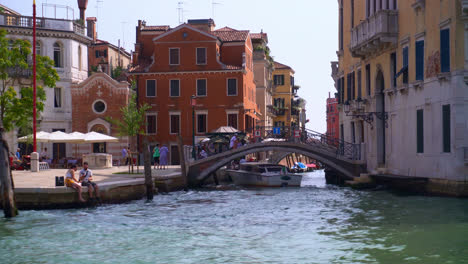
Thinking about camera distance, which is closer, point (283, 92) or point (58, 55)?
point (58, 55)

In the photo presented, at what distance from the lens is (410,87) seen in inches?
1009

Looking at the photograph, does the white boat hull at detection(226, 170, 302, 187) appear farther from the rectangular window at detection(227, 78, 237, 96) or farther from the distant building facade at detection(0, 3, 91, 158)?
the distant building facade at detection(0, 3, 91, 158)

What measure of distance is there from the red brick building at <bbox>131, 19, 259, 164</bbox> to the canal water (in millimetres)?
20603

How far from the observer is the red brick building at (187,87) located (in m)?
45.1

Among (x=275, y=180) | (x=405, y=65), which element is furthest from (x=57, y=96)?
(x=405, y=65)

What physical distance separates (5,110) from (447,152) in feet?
70.5

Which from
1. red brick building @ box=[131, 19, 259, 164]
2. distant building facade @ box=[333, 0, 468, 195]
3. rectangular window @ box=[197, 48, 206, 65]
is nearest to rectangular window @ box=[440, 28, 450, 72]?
distant building facade @ box=[333, 0, 468, 195]

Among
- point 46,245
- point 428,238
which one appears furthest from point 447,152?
point 46,245

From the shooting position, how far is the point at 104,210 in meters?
21.6

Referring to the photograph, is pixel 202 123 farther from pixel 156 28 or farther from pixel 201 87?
pixel 156 28

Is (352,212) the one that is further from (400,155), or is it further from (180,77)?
(180,77)

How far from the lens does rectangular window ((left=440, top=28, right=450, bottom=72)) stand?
72.9 feet

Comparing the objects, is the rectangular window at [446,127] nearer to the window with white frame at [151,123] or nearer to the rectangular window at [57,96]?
the window with white frame at [151,123]

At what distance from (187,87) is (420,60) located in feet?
75.4
